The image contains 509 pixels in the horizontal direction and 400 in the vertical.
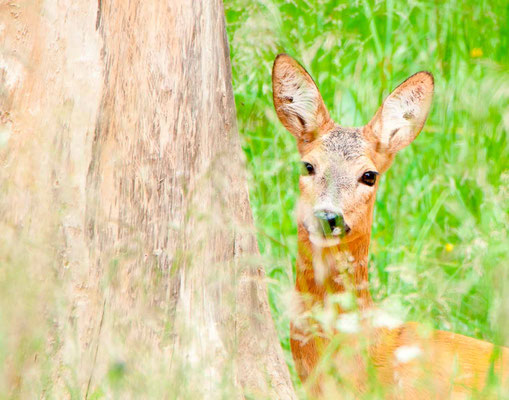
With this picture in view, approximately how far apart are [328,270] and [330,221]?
8.4 inches

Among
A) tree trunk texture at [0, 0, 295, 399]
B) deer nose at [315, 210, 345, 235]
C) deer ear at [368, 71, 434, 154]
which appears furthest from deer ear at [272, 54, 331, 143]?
tree trunk texture at [0, 0, 295, 399]

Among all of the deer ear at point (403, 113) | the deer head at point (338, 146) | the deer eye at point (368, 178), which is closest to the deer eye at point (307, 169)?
the deer head at point (338, 146)

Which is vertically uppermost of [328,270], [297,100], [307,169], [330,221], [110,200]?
[297,100]

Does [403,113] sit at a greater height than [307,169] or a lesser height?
greater

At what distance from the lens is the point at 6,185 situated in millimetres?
2621

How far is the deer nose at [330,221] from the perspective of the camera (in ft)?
10.3

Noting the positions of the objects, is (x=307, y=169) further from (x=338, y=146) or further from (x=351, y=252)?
(x=351, y=252)

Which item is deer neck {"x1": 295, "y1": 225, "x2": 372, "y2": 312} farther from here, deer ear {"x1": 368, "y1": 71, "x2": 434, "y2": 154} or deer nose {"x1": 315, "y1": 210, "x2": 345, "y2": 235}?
deer ear {"x1": 368, "y1": 71, "x2": 434, "y2": 154}

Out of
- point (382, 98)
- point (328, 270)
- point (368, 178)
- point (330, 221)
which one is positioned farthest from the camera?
point (382, 98)

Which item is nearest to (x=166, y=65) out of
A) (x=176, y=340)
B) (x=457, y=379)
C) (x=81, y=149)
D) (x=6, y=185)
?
(x=81, y=149)

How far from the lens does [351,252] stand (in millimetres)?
3277

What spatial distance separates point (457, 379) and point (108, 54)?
1647 mm

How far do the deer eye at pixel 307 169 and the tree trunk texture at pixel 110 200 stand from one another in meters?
0.61

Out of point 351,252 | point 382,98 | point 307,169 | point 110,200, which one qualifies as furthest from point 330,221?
point 382,98
